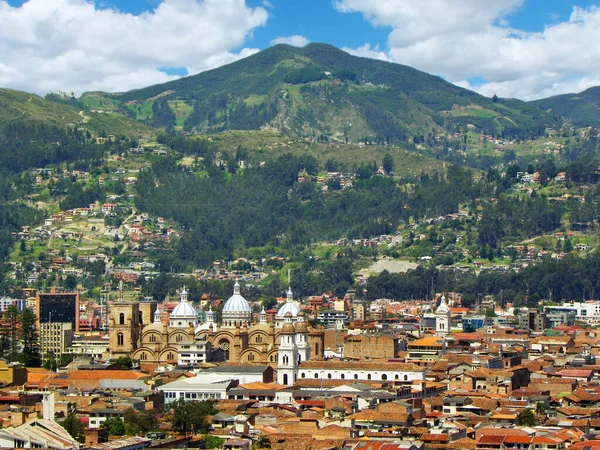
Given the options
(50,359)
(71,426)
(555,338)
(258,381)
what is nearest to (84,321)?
(50,359)

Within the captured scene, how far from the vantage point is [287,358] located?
116000 mm

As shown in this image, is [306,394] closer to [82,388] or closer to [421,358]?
[82,388]

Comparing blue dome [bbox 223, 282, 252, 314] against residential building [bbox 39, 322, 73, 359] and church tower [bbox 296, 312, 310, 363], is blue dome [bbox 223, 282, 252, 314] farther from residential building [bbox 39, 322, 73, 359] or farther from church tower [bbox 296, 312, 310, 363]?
residential building [bbox 39, 322, 73, 359]

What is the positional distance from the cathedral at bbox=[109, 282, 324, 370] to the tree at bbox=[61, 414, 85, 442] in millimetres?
34318

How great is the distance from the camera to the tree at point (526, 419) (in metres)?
86.6

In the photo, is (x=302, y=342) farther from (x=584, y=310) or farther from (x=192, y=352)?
(x=584, y=310)

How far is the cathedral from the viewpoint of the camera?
125812mm

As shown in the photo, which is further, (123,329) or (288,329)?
(123,329)

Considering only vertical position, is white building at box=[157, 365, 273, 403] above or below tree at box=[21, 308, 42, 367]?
below

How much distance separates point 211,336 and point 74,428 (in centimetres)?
4970

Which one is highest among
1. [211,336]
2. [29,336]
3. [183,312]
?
[183,312]

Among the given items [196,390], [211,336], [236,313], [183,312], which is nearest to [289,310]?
[236,313]

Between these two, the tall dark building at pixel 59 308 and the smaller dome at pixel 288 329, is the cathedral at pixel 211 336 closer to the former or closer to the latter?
the smaller dome at pixel 288 329

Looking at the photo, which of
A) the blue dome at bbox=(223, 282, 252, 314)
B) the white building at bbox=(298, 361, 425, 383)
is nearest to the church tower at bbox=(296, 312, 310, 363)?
the white building at bbox=(298, 361, 425, 383)
